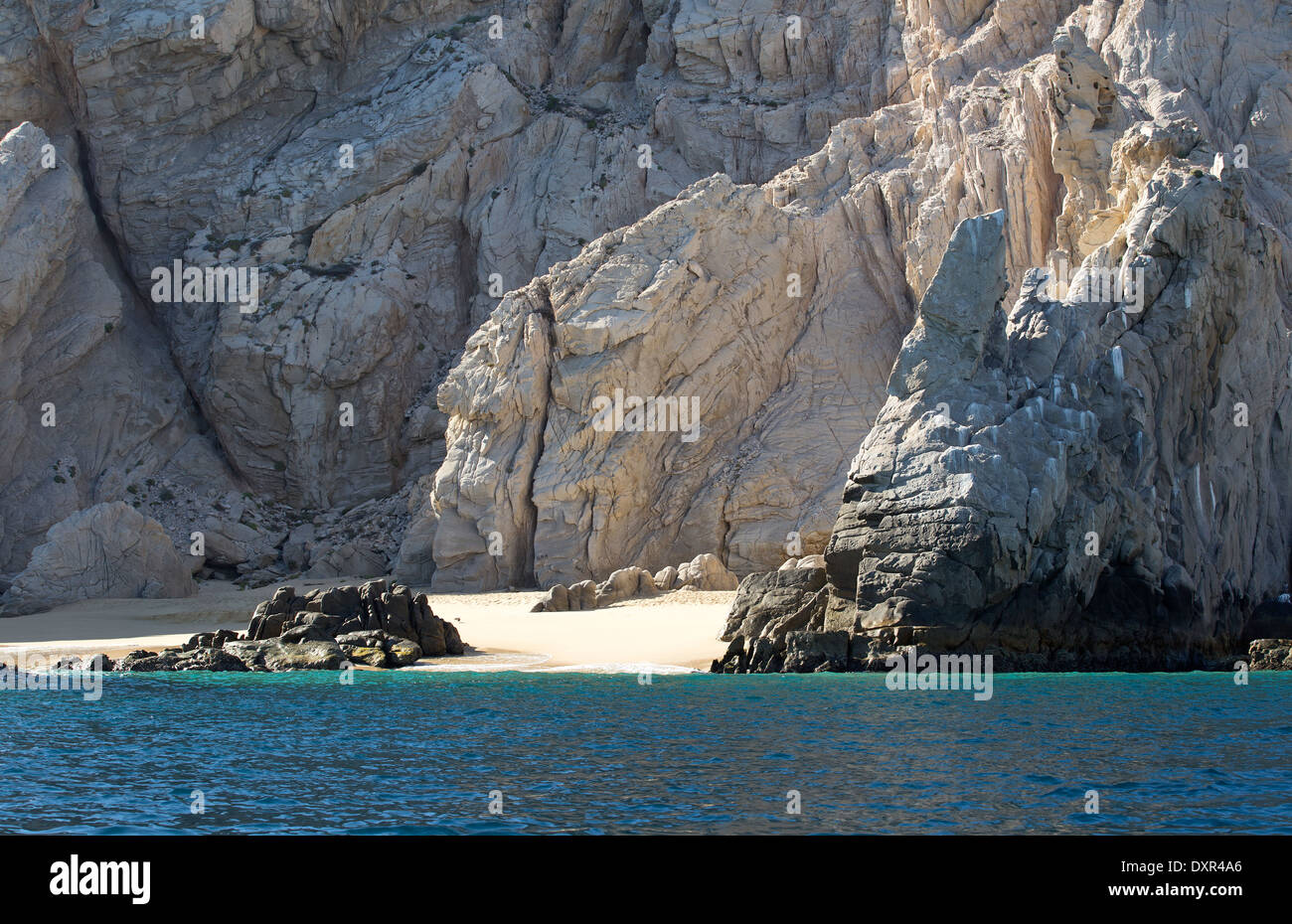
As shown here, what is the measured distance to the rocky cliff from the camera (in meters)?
27.1

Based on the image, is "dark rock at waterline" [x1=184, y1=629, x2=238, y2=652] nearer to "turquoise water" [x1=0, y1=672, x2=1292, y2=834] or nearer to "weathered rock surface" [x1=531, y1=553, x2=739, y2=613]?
"turquoise water" [x1=0, y1=672, x2=1292, y2=834]

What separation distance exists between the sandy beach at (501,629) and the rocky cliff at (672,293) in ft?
10.5

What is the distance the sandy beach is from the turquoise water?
4132mm

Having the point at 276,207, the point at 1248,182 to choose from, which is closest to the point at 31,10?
the point at 276,207

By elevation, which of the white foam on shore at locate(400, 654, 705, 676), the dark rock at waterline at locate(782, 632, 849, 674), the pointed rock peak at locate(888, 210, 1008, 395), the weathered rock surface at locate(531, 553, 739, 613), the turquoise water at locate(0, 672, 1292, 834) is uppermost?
the pointed rock peak at locate(888, 210, 1008, 395)

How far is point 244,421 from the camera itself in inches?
1745

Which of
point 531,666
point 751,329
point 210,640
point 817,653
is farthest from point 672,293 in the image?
point 210,640

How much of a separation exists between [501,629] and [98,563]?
1273 cm

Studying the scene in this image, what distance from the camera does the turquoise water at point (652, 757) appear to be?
39.7 feet

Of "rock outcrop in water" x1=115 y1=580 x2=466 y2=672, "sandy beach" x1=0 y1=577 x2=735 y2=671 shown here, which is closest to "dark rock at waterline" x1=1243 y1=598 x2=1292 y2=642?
"sandy beach" x1=0 y1=577 x2=735 y2=671

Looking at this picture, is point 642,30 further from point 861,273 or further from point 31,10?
point 31,10

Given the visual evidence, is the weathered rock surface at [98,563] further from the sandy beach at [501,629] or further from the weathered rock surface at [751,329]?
the weathered rock surface at [751,329]

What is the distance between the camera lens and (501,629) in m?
30.4
